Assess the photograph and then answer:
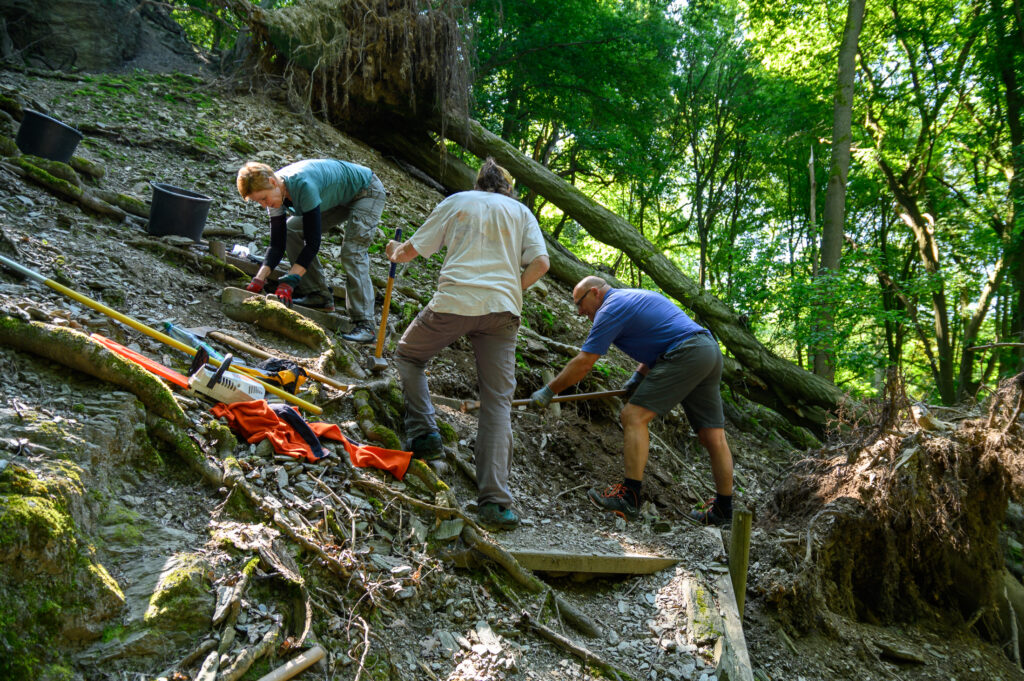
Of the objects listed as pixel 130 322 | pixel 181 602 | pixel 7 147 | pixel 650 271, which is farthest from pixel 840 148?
pixel 181 602

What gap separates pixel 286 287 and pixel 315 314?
0.38 m

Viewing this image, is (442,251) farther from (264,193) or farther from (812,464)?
(812,464)

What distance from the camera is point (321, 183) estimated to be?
17.0 ft

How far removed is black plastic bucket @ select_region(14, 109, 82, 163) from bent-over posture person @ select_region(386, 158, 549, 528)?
159 inches

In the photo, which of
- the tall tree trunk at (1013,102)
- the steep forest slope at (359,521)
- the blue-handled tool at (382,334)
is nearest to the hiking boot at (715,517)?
the steep forest slope at (359,521)

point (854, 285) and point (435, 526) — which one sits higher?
point (854, 285)

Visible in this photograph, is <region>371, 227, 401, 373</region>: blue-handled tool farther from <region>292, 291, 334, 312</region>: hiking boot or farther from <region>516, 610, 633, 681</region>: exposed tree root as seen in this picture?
<region>516, 610, 633, 681</region>: exposed tree root

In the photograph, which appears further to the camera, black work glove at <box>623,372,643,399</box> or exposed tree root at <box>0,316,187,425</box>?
black work glove at <box>623,372,643,399</box>

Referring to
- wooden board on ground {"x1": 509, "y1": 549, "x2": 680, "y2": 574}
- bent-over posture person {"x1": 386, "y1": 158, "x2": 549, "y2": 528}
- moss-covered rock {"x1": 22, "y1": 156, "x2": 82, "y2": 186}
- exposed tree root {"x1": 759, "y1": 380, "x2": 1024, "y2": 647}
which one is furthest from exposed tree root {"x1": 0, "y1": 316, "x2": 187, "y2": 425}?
exposed tree root {"x1": 759, "y1": 380, "x2": 1024, "y2": 647}

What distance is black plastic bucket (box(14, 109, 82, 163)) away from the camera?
18.7 feet

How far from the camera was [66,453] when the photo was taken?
2.44 metres

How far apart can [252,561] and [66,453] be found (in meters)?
0.81

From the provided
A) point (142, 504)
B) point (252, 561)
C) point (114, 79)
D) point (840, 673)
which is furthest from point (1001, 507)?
point (114, 79)

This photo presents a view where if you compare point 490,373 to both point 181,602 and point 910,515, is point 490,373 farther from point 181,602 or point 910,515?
point 910,515
